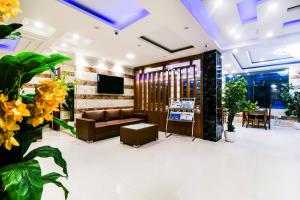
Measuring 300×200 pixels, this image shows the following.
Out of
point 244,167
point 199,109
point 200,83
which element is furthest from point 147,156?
point 200,83

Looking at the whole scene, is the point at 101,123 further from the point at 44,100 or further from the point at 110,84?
→ the point at 44,100

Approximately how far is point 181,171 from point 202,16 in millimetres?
3067

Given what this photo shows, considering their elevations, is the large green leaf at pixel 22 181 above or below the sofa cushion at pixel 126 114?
above

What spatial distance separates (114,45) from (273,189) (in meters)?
4.60

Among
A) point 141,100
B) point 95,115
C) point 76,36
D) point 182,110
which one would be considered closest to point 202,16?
point 76,36

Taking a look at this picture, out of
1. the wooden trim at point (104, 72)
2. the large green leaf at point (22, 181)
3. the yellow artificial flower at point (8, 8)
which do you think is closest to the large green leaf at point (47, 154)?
the large green leaf at point (22, 181)

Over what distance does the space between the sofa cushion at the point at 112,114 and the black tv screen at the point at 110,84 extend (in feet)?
2.75

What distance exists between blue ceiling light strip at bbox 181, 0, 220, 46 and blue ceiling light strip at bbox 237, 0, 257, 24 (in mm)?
564

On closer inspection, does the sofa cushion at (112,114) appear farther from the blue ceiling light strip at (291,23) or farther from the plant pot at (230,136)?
the blue ceiling light strip at (291,23)

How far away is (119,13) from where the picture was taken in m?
3.20

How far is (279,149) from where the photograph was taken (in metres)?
4.16

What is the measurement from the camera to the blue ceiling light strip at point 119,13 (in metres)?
2.86

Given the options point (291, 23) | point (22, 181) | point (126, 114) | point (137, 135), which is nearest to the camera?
point (22, 181)

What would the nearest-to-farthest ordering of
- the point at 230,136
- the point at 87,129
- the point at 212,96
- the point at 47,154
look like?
1. the point at 47,154
2. the point at 87,129
3. the point at 230,136
4. the point at 212,96
